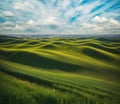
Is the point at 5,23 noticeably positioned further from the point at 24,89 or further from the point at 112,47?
the point at 112,47

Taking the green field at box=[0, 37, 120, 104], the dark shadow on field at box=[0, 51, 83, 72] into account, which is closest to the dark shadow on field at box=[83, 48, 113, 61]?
the green field at box=[0, 37, 120, 104]

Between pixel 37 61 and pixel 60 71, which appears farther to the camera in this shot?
pixel 37 61

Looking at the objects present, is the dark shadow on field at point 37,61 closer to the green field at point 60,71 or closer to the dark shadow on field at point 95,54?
the green field at point 60,71

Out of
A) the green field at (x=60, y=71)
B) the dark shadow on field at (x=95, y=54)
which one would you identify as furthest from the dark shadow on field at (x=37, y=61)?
the dark shadow on field at (x=95, y=54)

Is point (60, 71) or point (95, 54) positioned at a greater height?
point (95, 54)

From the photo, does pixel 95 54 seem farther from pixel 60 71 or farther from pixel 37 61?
pixel 37 61

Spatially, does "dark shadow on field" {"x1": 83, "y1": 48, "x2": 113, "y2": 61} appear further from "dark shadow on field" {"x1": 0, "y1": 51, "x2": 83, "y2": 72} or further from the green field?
"dark shadow on field" {"x1": 0, "y1": 51, "x2": 83, "y2": 72}

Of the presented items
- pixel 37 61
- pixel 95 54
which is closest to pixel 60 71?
pixel 37 61

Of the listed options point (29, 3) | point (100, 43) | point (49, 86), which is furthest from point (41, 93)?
point (29, 3)
